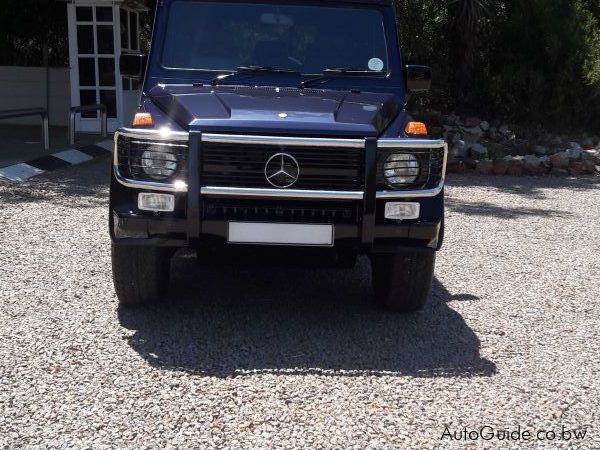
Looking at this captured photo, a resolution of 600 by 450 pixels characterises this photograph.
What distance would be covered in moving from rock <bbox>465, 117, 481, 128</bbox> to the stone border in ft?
23.5

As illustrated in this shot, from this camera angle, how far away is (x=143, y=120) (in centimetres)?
462

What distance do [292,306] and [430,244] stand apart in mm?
1181

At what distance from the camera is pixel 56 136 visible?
1573 cm

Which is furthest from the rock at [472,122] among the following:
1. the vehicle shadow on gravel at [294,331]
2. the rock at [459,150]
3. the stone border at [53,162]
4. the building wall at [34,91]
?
the vehicle shadow on gravel at [294,331]

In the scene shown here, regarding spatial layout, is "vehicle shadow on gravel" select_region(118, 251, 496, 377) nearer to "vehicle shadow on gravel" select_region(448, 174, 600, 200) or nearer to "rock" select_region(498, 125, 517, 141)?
"vehicle shadow on gravel" select_region(448, 174, 600, 200)

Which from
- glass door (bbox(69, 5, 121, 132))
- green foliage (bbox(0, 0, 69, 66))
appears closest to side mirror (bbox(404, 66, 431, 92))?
glass door (bbox(69, 5, 121, 132))

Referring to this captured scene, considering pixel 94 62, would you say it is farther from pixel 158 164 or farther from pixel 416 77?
pixel 158 164

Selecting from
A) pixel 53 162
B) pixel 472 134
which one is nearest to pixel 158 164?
pixel 53 162

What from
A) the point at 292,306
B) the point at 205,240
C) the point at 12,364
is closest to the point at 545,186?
the point at 292,306

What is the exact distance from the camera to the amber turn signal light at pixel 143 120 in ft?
15.1

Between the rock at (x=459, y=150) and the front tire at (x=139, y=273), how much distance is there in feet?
32.1

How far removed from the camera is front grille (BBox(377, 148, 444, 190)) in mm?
4508

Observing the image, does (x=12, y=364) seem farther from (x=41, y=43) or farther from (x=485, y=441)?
(x=41, y=43)

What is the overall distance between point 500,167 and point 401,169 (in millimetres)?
9438
